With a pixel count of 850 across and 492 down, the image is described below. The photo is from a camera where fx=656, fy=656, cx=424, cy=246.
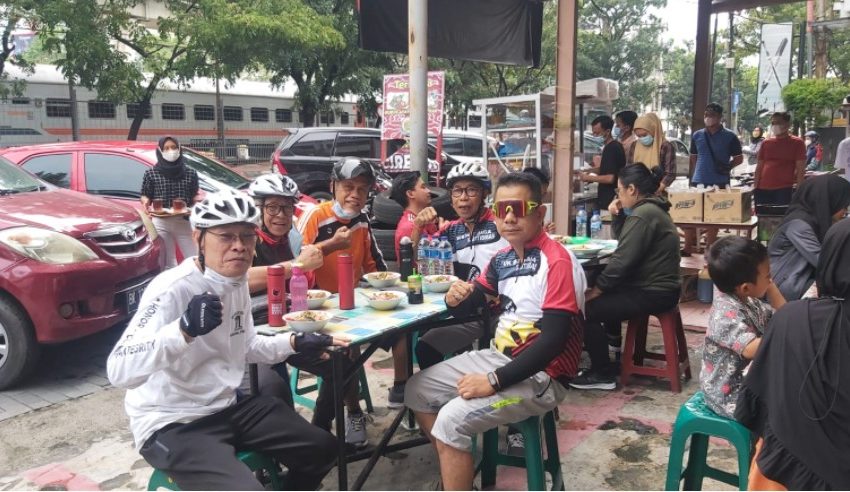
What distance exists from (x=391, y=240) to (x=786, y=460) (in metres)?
4.32

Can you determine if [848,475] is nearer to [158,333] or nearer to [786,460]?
[786,460]

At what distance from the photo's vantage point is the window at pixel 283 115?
25953mm

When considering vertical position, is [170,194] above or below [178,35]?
below

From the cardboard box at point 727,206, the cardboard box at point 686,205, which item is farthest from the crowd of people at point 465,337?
the cardboard box at point 686,205

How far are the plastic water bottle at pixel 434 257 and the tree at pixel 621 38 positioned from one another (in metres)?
27.6

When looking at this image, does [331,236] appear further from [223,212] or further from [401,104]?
[401,104]

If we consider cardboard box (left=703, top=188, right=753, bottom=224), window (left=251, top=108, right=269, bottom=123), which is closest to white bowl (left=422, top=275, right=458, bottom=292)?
cardboard box (left=703, top=188, right=753, bottom=224)

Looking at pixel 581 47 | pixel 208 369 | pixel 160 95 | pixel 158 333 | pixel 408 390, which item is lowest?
pixel 408 390

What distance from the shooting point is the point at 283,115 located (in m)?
26.3

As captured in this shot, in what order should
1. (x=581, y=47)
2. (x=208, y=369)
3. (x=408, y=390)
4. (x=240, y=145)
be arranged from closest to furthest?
1. (x=208, y=369)
2. (x=408, y=390)
3. (x=240, y=145)
4. (x=581, y=47)

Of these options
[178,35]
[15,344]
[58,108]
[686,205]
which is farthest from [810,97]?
[58,108]

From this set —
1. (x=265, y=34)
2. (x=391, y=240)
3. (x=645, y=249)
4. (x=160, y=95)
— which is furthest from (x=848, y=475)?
(x=160, y=95)

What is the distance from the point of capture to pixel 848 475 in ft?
5.84

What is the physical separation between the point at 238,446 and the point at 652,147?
6.40 m
